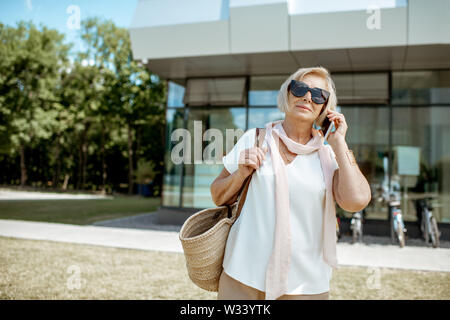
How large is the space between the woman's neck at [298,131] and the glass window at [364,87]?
8.05 m

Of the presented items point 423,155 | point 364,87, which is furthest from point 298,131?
point 423,155

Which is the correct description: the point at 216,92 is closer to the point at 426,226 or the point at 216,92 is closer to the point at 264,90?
the point at 264,90

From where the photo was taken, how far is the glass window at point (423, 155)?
29.6ft

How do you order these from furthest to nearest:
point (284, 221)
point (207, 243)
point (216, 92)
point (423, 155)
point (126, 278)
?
point (216, 92)
point (423, 155)
point (126, 278)
point (207, 243)
point (284, 221)

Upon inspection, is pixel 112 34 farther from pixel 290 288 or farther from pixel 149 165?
pixel 290 288

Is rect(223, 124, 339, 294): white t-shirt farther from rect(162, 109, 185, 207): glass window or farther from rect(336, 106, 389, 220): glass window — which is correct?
rect(162, 109, 185, 207): glass window

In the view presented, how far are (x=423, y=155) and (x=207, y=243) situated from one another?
30.2 ft

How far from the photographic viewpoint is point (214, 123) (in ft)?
33.6

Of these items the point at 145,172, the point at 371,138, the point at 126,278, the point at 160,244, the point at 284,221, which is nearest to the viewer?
the point at 284,221

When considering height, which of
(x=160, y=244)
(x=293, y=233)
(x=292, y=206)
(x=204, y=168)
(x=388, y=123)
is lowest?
(x=160, y=244)

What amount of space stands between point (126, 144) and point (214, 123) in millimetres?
21696

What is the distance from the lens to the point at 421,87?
8984mm

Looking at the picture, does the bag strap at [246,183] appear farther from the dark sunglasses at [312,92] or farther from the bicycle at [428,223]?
the bicycle at [428,223]

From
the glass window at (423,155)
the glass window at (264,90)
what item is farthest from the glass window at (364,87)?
the glass window at (264,90)
